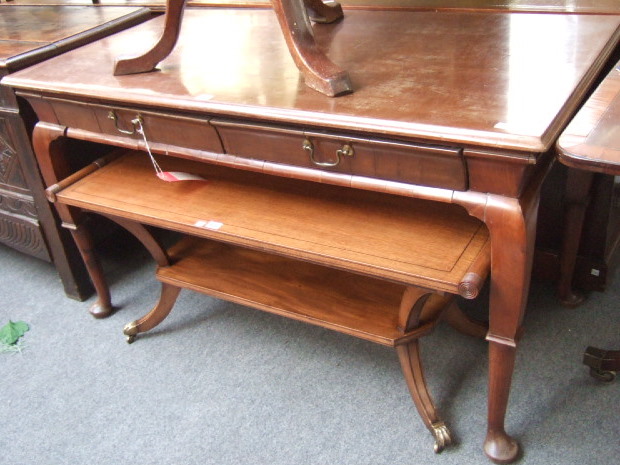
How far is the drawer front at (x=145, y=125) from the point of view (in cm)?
135

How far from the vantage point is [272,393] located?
1617 millimetres

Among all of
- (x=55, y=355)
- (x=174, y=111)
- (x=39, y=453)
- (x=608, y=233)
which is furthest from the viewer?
(x=55, y=355)

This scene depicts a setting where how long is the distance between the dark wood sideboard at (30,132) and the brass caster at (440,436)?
3.93ft

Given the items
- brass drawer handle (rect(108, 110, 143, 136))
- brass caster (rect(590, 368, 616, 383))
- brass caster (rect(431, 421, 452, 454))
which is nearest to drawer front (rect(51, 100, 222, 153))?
brass drawer handle (rect(108, 110, 143, 136))

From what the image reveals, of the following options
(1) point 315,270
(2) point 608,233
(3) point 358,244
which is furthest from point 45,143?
(2) point 608,233

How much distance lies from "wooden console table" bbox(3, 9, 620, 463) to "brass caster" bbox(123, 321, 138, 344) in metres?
0.27

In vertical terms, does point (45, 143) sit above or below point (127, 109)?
below

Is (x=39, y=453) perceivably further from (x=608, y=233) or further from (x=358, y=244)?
(x=608, y=233)

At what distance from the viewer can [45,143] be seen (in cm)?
162

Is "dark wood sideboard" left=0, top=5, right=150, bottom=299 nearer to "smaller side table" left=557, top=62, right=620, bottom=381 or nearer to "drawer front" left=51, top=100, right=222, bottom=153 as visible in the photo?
"drawer front" left=51, top=100, right=222, bottom=153

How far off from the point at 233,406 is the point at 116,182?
2.11 feet

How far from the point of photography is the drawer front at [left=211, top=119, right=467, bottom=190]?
1.10 m

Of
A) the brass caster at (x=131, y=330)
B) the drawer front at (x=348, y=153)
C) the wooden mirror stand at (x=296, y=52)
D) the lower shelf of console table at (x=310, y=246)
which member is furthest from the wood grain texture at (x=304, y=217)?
the brass caster at (x=131, y=330)

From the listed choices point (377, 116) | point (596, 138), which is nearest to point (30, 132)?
point (377, 116)
